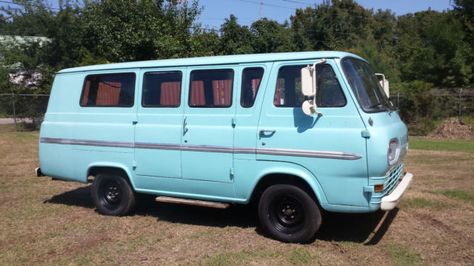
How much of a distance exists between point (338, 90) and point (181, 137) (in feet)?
7.37

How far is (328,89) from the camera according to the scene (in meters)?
5.94

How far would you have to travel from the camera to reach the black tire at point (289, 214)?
6016 millimetres

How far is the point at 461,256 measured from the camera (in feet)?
18.7

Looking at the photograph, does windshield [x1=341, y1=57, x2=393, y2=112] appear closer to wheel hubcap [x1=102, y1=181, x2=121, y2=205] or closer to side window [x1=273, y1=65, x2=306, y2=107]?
side window [x1=273, y1=65, x2=306, y2=107]

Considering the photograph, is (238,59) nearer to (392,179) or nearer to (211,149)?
(211,149)

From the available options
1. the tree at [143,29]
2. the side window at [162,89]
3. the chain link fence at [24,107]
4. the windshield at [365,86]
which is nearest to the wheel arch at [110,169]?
the side window at [162,89]

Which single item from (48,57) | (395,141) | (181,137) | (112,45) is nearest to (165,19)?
(112,45)

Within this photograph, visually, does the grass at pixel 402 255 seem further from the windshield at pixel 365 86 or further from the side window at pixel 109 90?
the side window at pixel 109 90

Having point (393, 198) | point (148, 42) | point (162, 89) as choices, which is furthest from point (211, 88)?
point (148, 42)

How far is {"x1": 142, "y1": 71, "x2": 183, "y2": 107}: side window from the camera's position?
275 inches

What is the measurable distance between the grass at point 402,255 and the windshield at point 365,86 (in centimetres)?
166

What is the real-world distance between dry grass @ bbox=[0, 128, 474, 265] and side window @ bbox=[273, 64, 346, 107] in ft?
5.73

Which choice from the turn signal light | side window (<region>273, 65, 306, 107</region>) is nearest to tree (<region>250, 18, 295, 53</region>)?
side window (<region>273, 65, 306, 107</region>)

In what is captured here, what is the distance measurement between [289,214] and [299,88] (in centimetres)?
158
